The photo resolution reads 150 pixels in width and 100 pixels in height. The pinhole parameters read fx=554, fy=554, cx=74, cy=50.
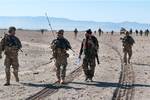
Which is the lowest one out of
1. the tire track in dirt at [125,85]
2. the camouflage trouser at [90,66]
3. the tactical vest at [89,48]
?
the tire track in dirt at [125,85]

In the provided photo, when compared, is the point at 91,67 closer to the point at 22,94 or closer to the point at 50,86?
the point at 50,86

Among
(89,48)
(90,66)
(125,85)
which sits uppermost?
(89,48)

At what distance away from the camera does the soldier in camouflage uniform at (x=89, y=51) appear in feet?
68.9

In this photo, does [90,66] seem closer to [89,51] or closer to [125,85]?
[89,51]

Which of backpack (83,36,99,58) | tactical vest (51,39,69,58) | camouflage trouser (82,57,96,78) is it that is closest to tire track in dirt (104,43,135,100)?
camouflage trouser (82,57,96,78)

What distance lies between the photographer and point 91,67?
21.4 metres

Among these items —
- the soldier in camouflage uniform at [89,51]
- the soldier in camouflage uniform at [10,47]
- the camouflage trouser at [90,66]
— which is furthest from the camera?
the camouflage trouser at [90,66]

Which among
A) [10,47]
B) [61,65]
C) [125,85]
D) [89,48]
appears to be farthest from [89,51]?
[10,47]

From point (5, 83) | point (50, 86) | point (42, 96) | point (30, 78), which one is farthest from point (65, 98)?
point (30, 78)

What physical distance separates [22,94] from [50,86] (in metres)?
2.23

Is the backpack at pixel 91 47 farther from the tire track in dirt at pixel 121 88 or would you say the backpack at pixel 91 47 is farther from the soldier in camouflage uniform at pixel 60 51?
the tire track in dirt at pixel 121 88

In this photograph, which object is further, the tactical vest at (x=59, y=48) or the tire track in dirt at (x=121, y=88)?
the tactical vest at (x=59, y=48)

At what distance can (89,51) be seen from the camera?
2119 cm

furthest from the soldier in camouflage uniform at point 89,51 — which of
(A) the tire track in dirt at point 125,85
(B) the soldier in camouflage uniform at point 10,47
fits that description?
(B) the soldier in camouflage uniform at point 10,47
